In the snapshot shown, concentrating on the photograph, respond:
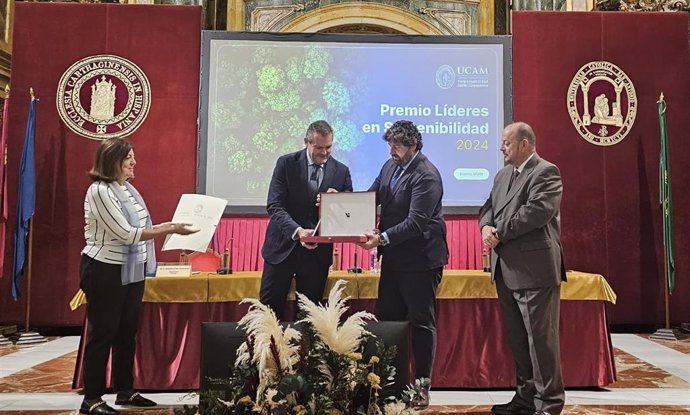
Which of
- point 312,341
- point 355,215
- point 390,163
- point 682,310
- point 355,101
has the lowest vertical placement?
point 682,310

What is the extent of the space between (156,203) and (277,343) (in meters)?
5.56


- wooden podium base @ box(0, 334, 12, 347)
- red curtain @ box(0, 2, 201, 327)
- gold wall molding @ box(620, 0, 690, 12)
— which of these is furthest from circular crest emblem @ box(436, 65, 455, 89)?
wooden podium base @ box(0, 334, 12, 347)

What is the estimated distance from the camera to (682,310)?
657cm

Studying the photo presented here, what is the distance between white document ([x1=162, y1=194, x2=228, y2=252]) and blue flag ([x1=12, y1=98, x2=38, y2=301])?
2.50m

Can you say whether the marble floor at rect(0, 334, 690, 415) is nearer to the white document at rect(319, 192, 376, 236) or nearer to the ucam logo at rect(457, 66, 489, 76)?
the white document at rect(319, 192, 376, 236)

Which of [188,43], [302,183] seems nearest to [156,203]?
[188,43]

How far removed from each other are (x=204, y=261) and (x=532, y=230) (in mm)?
2422

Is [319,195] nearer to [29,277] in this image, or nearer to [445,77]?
[445,77]

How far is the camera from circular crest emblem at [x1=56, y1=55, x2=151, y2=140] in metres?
6.30

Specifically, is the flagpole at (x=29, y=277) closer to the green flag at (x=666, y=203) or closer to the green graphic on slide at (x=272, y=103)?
the green graphic on slide at (x=272, y=103)

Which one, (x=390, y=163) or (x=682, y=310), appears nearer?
(x=390, y=163)

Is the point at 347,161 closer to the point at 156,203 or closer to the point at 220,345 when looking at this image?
the point at 156,203

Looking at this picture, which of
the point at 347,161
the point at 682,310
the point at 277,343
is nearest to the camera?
the point at 277,343

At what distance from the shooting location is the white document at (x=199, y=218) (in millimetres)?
4020
